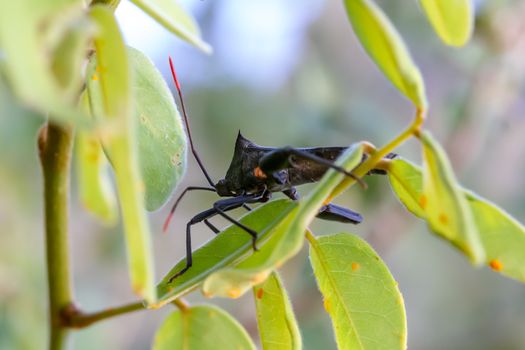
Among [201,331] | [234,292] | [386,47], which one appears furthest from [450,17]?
[201,331]

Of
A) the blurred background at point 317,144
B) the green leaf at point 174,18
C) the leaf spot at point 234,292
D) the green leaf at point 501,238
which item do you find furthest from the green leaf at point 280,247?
the blurred background at point 317,144

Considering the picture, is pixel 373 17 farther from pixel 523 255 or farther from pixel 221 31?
pixel 221 31

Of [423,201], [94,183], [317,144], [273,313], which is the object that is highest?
[423,201]

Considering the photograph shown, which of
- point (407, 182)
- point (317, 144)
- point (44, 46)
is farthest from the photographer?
point (317, 144)

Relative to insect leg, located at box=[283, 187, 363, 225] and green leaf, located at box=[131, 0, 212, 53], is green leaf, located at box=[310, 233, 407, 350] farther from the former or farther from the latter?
green leaf, located at box=[131, 0, 212, 53]

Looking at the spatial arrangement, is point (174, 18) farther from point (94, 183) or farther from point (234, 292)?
point (234, 292)

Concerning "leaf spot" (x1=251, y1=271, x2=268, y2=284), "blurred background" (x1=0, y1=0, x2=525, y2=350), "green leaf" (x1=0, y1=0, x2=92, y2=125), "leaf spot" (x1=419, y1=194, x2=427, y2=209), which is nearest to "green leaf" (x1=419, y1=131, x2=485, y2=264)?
"leaf spot" (x1=419, y1=194, x2=427, y2=209)
